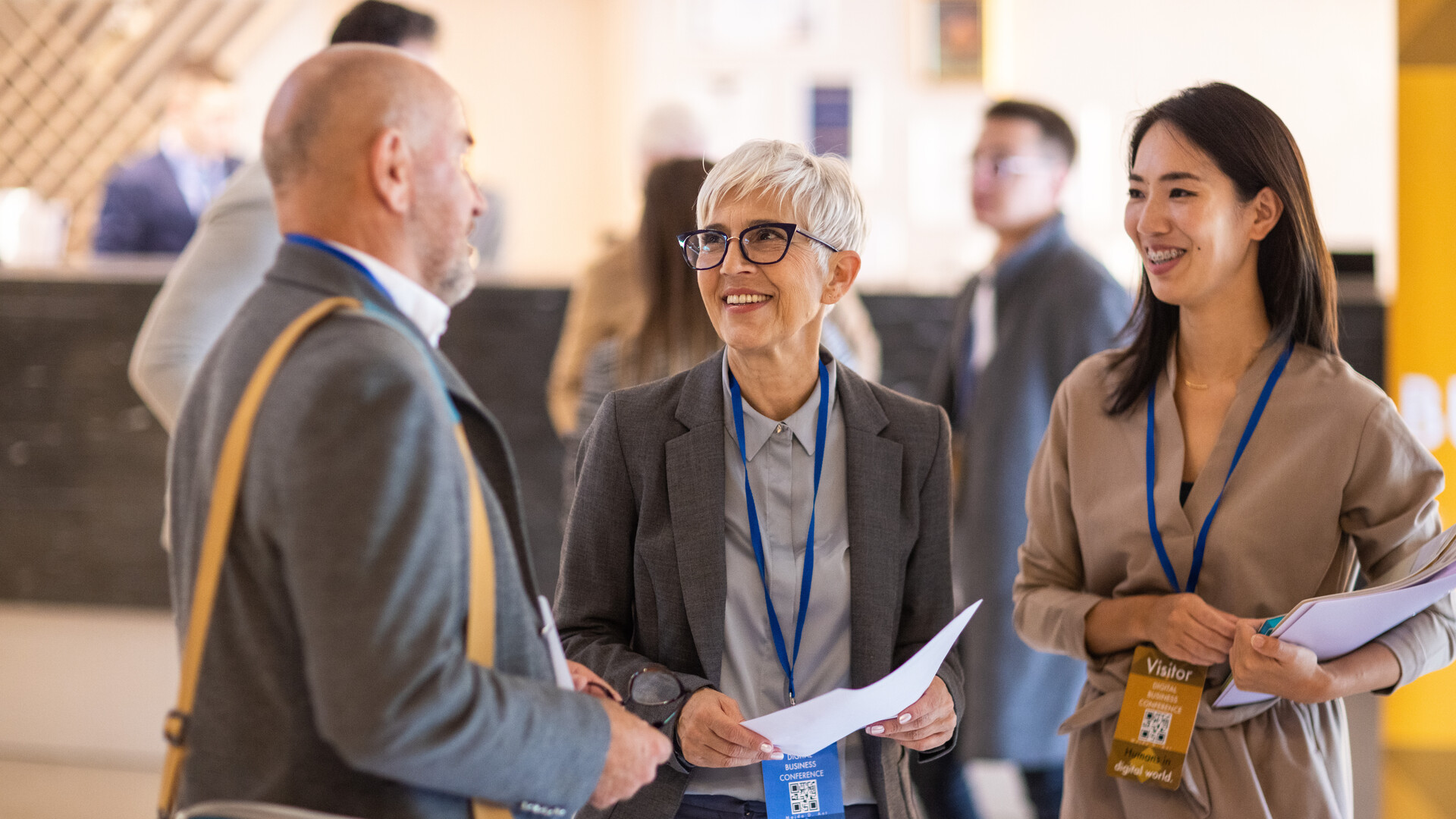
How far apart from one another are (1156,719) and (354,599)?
103 cm

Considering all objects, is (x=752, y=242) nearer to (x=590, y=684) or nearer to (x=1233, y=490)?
(x=590, y=684)

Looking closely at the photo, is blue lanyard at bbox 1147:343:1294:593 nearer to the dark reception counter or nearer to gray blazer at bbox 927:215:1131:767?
gray blazer at bbox 927:215:1131:767

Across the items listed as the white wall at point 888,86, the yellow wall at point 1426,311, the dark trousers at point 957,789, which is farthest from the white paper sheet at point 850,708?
the white wall at point 888,86

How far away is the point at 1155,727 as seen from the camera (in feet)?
4.84

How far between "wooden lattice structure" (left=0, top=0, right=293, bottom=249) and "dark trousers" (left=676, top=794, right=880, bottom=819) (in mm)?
7859

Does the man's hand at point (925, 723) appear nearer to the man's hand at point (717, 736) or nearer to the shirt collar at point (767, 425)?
the man's hand at point (717, 736)

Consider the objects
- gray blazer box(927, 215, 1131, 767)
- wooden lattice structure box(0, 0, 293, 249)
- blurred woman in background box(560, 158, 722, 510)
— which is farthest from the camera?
wooden lattice structure box(0, 0, 293, 249)

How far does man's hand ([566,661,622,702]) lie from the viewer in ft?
4.21

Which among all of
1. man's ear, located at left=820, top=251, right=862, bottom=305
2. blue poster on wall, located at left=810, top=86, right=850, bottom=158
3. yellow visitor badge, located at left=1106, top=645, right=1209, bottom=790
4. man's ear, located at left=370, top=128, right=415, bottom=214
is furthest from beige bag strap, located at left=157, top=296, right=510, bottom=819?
blue poster on wall, located at left=810, top=86, right=850, bottom=158

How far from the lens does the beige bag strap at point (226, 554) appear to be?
39.3 inches

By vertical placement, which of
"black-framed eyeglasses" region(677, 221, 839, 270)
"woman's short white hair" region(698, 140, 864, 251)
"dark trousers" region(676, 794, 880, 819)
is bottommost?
"dark trousers" region(676, 794, 880, 819)

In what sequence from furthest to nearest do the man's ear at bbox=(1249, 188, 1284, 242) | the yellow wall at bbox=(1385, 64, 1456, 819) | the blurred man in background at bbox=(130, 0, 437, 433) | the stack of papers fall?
the yellow wall at bbox=(1385, 64, 1456, 819)
the blurred man in background at bbox=(130, 0, 437, 433)
the man's ear at bbox=(1249, 188, 1284, 242)
the stack of papers

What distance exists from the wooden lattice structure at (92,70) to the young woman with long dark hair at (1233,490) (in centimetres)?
785

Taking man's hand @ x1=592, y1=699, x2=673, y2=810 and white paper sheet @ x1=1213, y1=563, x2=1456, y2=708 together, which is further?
white paper sheet @ x1=1213, y1=563, x2=1456, y2=708
